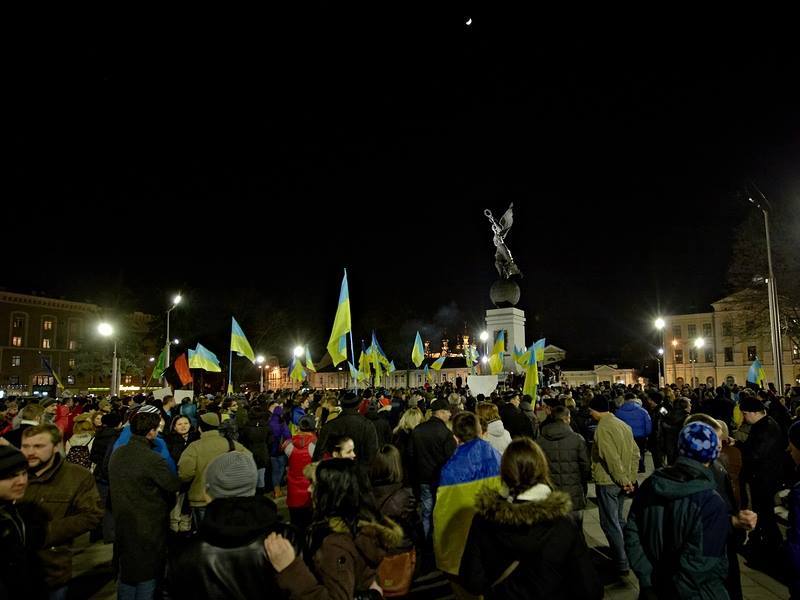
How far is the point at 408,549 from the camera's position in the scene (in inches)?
176

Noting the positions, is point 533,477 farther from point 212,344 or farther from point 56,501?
point 212,344

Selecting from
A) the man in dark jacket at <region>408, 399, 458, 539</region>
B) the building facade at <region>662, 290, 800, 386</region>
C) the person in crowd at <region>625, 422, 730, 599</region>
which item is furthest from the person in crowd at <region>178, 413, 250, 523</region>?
the building facade at <region>662, 290, 800, 386</region>

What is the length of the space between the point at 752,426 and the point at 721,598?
4520 mm

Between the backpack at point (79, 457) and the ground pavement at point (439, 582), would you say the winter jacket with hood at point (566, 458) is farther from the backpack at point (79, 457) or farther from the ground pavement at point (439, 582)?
the backpack at point (79, 457)

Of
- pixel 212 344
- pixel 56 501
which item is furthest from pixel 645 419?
pixel 212 344

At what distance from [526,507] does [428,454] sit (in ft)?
15.1

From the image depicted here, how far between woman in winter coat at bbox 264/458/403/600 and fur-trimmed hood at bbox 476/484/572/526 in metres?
0.57

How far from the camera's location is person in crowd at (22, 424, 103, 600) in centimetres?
432

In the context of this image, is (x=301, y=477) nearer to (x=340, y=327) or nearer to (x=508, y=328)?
(x=340, y=327)

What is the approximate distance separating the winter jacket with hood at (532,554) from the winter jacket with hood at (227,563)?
1.15m

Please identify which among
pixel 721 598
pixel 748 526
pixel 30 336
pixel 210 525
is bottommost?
pixel 721 598

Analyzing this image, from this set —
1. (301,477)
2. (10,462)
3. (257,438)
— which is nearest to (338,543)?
(10,462)

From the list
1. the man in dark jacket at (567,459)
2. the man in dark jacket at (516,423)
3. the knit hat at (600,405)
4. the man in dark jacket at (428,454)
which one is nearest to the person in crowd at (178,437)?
the man in dark jacket at (428,454)

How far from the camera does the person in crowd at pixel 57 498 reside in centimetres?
432
